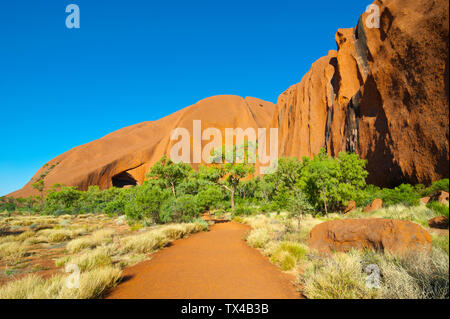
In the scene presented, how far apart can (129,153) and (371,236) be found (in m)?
71.8

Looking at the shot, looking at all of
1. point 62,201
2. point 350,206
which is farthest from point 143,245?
point 62,201

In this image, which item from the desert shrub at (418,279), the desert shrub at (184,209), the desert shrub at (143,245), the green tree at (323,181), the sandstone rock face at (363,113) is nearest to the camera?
the sandstone rock face at (363,113)

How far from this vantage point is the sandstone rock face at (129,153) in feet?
201

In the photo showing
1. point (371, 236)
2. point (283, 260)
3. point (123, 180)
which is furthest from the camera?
point (123, 180)

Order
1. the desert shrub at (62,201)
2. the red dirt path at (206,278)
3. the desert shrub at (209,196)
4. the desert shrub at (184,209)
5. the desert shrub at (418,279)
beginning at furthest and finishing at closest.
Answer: the desert shrub at (62,201), the desert shrub at (209,196), the desert shrub at (184,209), the red dirt path at (206,278), the desert shrub at (418,279)

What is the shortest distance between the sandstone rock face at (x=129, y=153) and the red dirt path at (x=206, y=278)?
56767 mm

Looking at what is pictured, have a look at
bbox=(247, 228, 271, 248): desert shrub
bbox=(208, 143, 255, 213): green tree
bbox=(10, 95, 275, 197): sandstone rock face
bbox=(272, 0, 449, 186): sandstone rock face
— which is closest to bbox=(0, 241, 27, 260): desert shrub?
bbox=(247, 228, 271, 248): desert shrub

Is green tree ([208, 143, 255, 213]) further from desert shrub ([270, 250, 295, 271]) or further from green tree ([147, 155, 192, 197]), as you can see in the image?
desert shrub ([270, 250, 295, 271])

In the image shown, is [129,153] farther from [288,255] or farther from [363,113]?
[288,255]

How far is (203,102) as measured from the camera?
76.8m

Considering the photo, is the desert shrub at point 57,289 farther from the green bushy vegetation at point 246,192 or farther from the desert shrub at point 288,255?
the green bushy vegetation at point 246,192

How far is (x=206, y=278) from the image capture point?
5.29 metres

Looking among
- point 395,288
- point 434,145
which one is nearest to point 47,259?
point 395,288

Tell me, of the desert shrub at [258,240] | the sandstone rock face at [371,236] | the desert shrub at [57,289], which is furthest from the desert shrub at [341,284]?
the desert shrub at [258,240]
